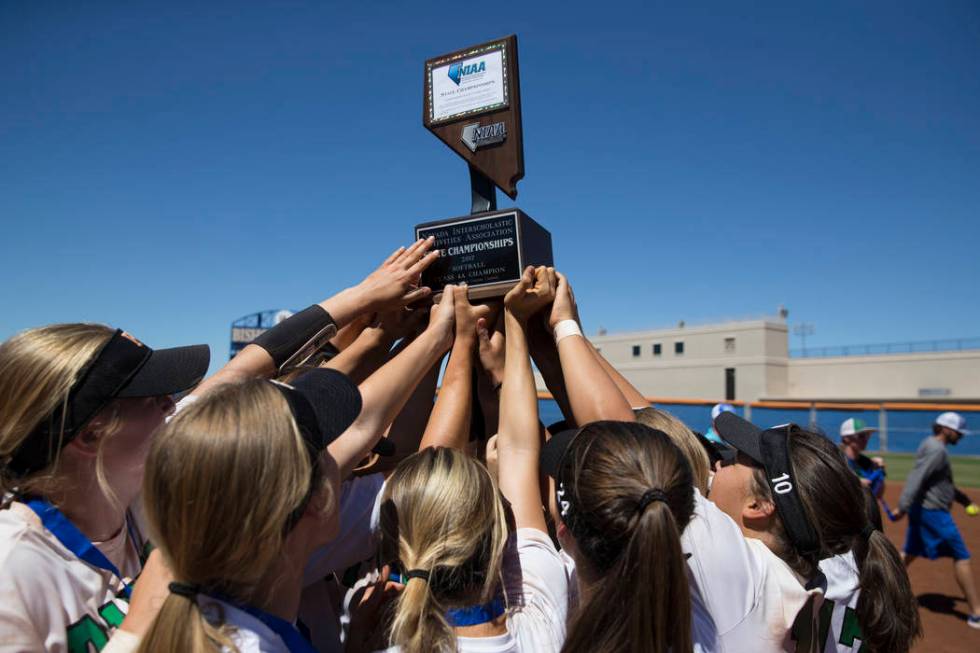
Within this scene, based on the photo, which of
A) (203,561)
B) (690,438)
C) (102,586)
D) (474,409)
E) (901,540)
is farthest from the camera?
(901,540)

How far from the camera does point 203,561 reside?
3.94ft

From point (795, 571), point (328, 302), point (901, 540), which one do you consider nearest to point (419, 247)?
point (328, 302)

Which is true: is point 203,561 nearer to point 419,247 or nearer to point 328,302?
point 328,302

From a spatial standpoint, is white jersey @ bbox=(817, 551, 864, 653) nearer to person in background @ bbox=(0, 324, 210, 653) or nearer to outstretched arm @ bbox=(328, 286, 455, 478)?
outstretched arm @ bbox=(328, 286, 455, 478)

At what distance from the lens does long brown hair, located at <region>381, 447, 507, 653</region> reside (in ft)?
4.86

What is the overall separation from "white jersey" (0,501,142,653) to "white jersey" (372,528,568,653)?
0.67 metres

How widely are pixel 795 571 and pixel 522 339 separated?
4.10ft

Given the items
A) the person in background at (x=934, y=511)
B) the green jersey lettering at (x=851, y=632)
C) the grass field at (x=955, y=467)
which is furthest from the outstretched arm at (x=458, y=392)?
the grass field at (x=955, y=467)

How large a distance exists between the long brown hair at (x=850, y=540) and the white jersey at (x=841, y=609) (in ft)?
0.16

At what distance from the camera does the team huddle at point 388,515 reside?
124 cm

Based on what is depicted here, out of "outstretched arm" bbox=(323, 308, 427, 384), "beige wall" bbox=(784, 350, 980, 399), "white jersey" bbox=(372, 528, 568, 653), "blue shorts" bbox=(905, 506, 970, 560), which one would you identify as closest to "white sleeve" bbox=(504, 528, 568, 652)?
"white jersey" bbox=(372, 528, 568, 653)

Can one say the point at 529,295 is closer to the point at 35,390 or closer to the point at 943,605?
the point at 35,390

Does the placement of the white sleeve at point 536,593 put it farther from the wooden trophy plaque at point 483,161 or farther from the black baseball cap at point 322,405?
the wooden trophy plaque at point 483,161

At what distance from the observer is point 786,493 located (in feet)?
6.72
